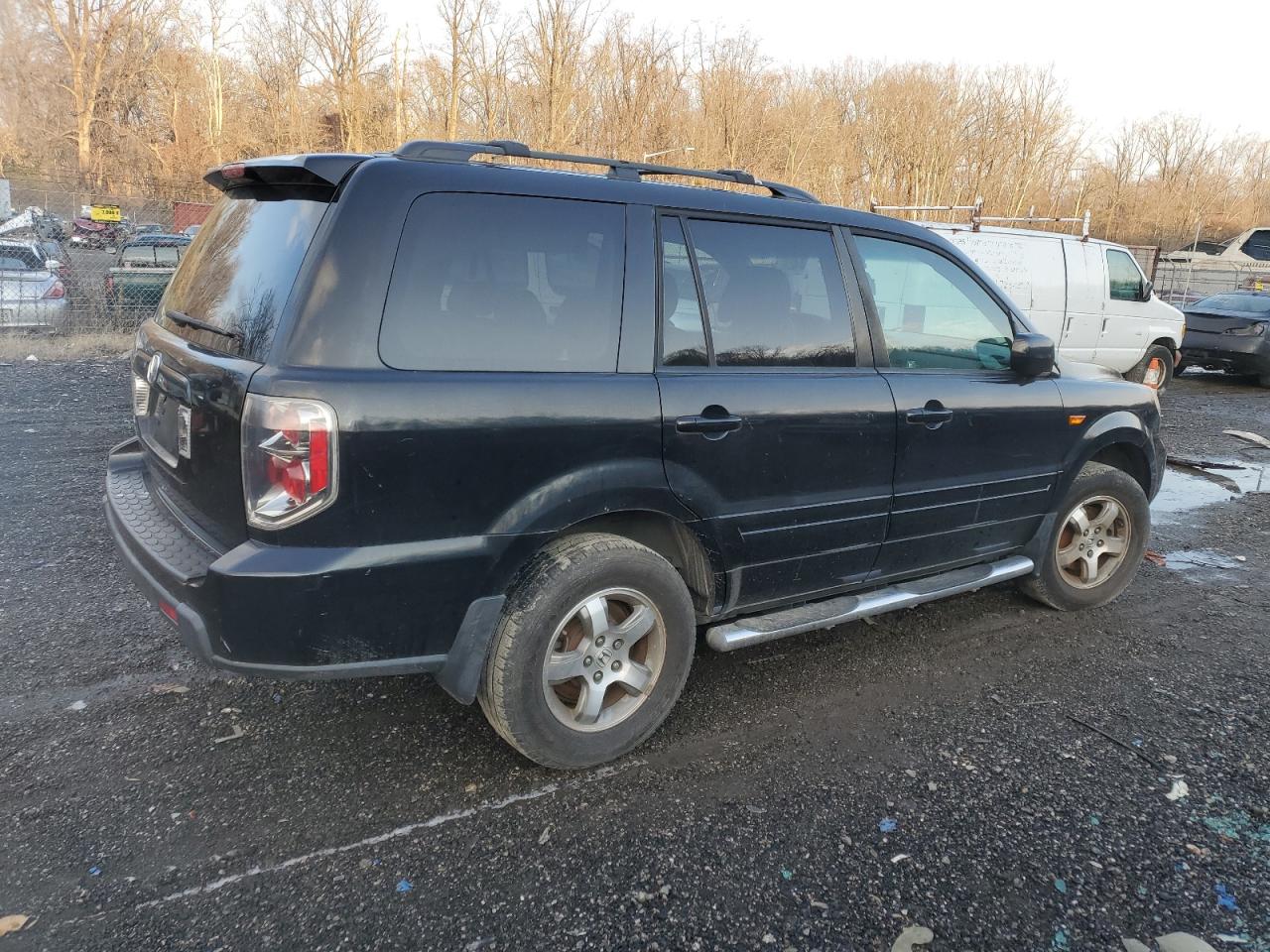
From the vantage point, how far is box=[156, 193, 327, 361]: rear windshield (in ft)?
8.41

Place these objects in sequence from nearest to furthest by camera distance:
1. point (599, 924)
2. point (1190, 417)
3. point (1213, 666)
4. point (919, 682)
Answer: point (599, 924), point (919, 682), point (1213, 666), point (1190, 417)

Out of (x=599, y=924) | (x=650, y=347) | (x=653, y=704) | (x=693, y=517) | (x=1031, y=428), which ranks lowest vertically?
(x=599, y=924)

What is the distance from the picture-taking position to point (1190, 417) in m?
11.0

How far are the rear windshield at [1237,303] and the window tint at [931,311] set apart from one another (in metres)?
13.9

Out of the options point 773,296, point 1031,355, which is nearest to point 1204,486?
point 1031,355

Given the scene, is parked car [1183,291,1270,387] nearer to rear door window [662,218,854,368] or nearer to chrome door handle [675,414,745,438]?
rear door window [662,218,854,368]

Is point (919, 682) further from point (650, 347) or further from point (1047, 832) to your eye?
point (650, 347)

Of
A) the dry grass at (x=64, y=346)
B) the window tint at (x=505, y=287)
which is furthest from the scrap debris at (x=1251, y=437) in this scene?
the dry grass at (x=64, y=346)

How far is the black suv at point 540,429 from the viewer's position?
7.99ft

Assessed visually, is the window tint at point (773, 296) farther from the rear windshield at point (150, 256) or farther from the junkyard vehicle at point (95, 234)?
the junkyard vehicle at point (95, 234)

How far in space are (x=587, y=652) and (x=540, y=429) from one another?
78 cm

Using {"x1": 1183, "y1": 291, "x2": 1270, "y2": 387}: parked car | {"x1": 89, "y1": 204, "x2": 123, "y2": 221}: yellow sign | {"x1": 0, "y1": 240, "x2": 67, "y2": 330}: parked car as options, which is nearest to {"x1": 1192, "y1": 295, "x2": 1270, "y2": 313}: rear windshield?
{"x1": 1183, "y1": 291, "x2": 1270, "y2": 387}: parked car

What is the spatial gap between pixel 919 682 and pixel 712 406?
1610 mm

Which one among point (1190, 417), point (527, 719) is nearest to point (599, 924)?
point (527, 719)
